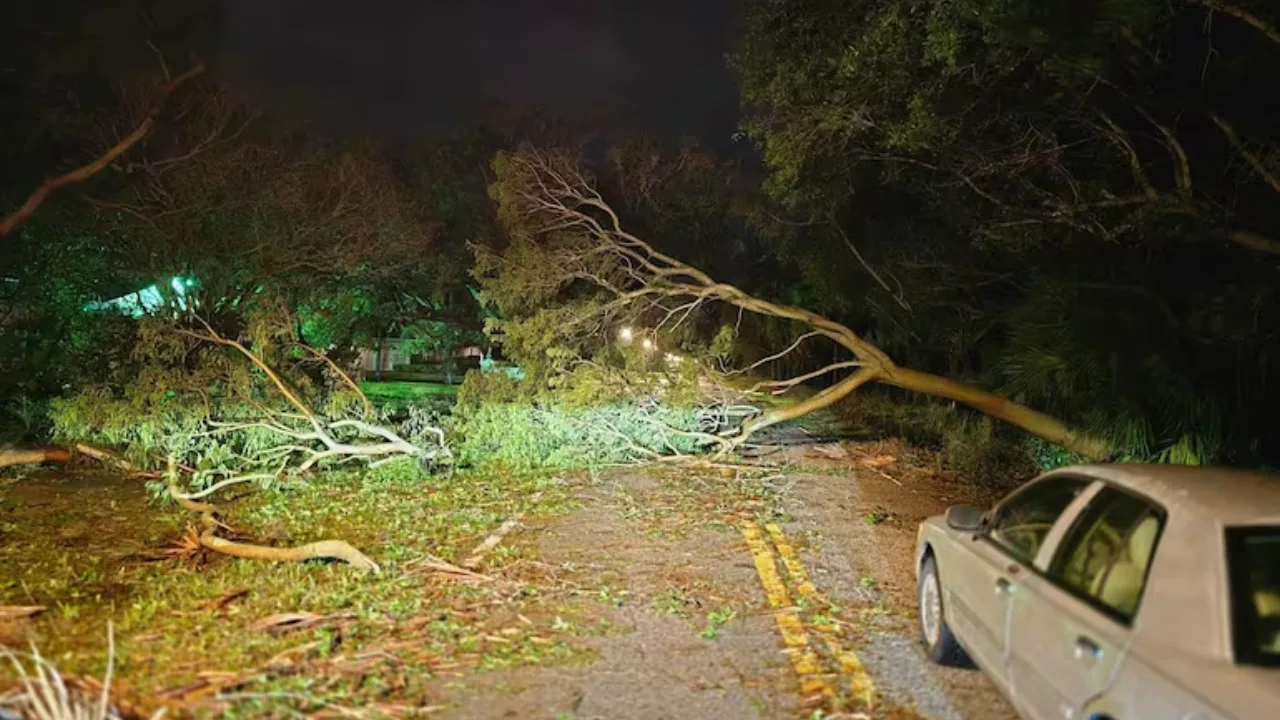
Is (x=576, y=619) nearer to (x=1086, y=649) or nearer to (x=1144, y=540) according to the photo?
(x=1086, y=649)

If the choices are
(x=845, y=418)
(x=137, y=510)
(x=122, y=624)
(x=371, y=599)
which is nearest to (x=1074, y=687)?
(x=371, y=599)

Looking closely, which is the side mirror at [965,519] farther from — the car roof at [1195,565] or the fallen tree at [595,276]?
the fallen tree at [595,276]

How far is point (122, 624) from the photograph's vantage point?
593 centimetres

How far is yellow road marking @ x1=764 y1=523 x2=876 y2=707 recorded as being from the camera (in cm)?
512

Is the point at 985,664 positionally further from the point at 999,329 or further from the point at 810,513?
the point at 999,329

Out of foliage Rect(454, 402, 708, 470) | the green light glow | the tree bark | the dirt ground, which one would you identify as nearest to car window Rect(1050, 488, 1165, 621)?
the dirt ground

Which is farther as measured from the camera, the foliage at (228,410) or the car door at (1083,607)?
the foliage at (228,410)

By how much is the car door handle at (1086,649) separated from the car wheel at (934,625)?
1687mm

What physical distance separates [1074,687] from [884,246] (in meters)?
16.3

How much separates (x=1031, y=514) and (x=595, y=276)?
441 inches

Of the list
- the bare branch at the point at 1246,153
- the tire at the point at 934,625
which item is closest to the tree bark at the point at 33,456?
the tire at the point at 934,625

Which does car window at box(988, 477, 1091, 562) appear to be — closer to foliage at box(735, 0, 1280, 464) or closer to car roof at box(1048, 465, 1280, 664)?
car roof at box(1048, 465, 1280, 664)

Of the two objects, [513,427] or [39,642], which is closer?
[39,642]

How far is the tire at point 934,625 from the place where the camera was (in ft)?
18.0
